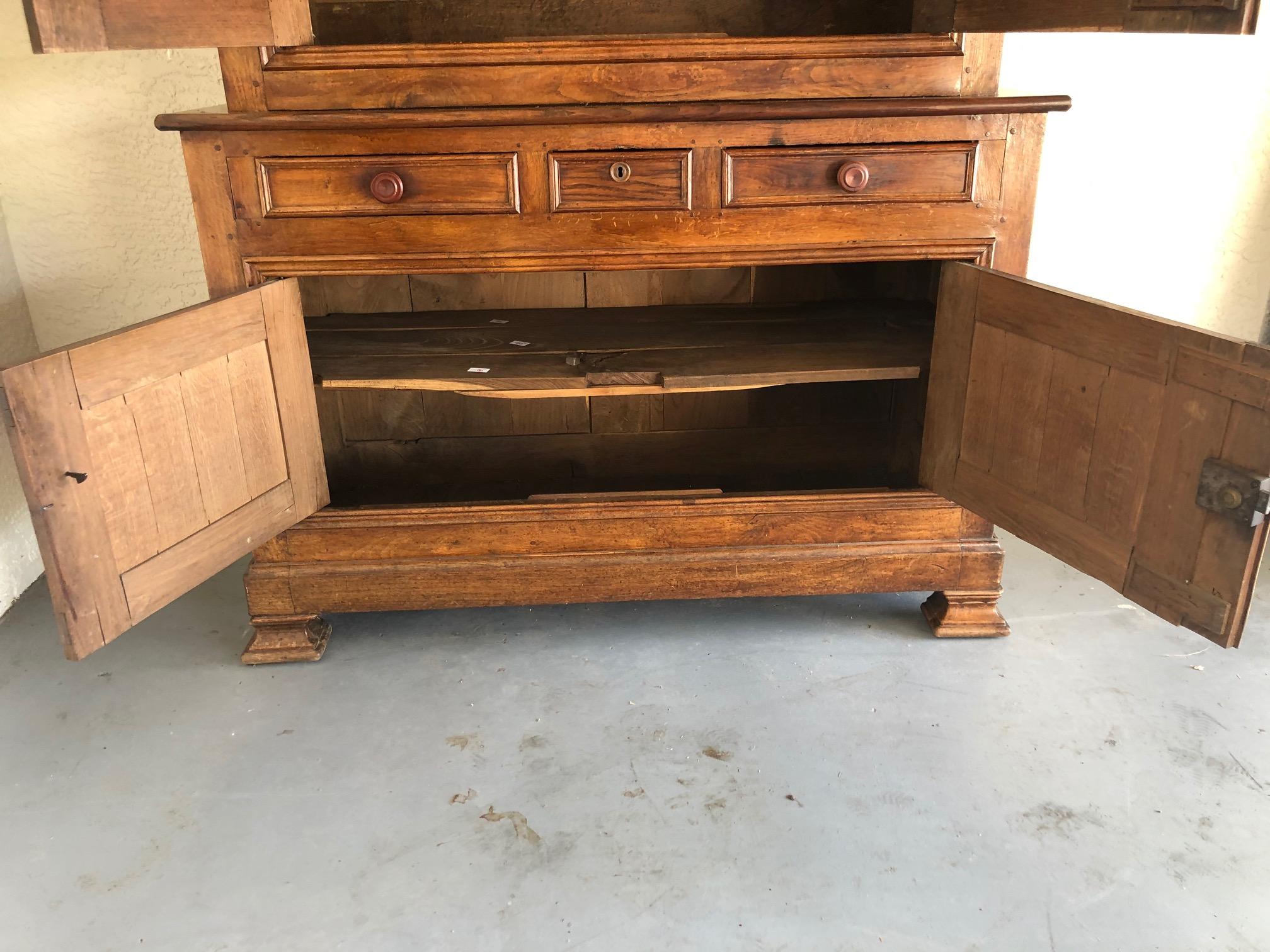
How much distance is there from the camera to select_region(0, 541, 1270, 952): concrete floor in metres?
1.38

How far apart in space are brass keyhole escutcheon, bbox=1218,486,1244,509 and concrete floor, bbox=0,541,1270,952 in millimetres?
590

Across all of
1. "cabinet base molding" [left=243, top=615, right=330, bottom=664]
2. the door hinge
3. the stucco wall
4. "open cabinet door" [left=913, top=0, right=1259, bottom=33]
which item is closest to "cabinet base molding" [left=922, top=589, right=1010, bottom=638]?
the door hinge

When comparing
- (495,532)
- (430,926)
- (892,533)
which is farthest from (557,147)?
(430,926)

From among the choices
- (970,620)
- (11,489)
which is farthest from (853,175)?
(11,489)

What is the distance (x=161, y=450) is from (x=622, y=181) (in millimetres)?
943

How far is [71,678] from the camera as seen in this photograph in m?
1.98

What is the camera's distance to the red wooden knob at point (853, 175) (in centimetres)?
174

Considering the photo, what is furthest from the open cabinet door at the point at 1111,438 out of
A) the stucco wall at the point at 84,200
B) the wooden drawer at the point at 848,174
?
the stucco wall at the point at 84,200

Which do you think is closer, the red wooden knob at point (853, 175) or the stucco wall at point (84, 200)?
the red wooden knob at point (853, 175)

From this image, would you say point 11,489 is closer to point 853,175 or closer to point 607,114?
point 607,114

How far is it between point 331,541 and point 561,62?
107 cm

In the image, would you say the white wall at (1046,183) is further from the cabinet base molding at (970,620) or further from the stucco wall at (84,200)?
the cabinet base molding at (970,620)

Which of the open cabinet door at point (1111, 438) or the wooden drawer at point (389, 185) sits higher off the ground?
the wooden drawer at point (389, 185)

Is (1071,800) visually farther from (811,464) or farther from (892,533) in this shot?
(811,464)
